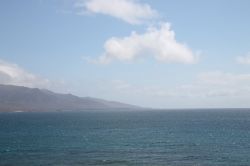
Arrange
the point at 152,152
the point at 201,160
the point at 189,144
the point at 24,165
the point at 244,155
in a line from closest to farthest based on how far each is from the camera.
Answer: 1. the point at 24,165
2. the point at 201,160
3. the point at 244,155
4. the point at 152,152
5. the point at 189,144

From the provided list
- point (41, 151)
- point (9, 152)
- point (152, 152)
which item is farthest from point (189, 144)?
point (9, 152)

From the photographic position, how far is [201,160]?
66750mm

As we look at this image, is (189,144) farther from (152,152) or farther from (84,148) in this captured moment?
(84,148)

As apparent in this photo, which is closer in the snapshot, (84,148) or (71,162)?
(71,162)

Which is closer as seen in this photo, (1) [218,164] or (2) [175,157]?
(1) [218,164]

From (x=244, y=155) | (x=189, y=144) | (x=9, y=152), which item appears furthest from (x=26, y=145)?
(x=244, y=155)

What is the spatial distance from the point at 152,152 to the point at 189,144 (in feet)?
56.6

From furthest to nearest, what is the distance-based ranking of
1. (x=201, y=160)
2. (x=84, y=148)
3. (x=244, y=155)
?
(x=84, y=148) → (x=244, y=155) → (x=201, y=160)

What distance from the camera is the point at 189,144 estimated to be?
297 ft

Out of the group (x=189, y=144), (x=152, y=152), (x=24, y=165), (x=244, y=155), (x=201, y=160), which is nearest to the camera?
(x=24, y=165)

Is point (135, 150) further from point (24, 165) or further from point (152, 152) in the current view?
point (24, 165)

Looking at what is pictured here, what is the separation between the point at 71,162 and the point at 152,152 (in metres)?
19.2

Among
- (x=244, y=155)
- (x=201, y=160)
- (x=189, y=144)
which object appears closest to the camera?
(x=201, y=160)

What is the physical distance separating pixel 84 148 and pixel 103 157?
15024mm
